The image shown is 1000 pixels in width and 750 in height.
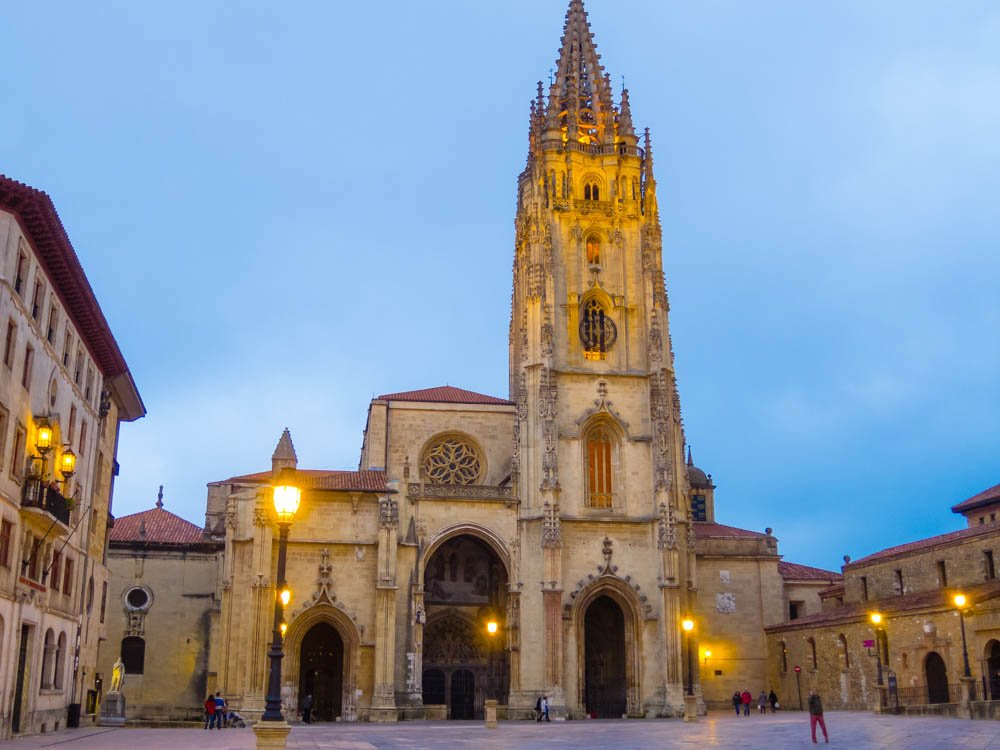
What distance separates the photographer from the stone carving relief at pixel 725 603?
182 ft

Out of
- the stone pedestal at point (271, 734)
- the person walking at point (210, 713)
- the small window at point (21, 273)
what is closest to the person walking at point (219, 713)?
the person walking at point (210, 713)

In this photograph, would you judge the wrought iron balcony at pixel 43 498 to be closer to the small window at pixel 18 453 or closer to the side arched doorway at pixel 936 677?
the small window at pixel 18 453

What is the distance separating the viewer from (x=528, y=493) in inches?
1852

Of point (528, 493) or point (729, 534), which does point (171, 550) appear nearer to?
point (528, 493)

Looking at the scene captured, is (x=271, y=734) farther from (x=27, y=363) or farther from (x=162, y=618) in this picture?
(x=162, y=618)

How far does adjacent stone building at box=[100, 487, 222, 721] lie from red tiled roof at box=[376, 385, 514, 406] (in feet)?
37.6

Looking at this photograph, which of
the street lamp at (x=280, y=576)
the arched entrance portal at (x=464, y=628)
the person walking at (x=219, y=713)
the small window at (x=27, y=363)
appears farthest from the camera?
the arched entrance portal at (x=464, y=628)

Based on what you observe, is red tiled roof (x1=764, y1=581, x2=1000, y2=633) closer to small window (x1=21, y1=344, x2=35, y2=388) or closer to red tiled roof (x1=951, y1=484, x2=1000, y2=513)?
red tiled roof (x1=951, y1=484, x2=1000, y2=513)

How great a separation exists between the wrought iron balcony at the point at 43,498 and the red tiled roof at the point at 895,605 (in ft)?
102


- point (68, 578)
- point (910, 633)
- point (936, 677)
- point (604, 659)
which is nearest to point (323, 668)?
point (604, 659)

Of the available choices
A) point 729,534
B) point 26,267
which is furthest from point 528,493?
point 26,267

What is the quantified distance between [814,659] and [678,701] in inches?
342

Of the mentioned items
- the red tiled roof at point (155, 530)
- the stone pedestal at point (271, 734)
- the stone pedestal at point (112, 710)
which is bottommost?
the stone pedestal at point (112, 710)

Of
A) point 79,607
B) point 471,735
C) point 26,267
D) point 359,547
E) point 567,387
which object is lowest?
point 471,735
